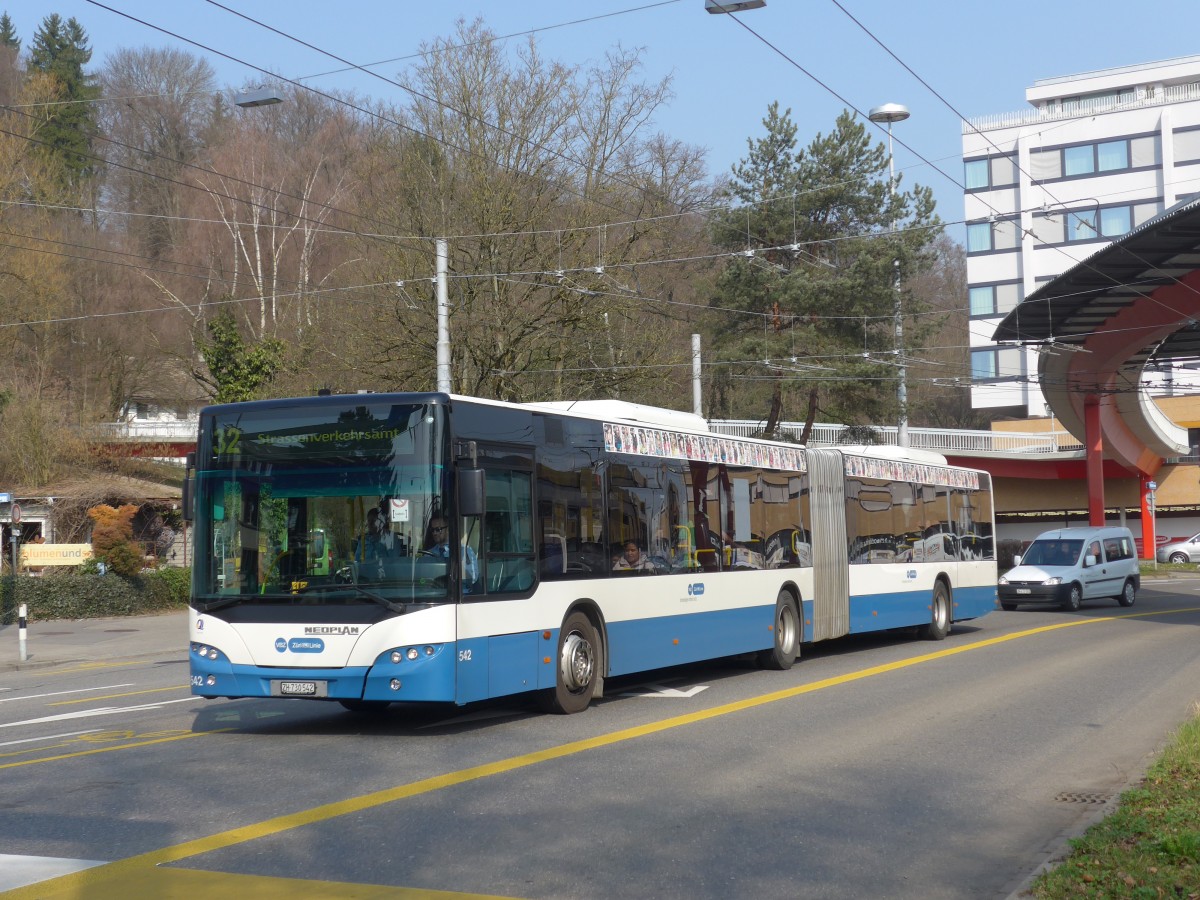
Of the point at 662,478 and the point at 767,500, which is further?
the point at 767,500

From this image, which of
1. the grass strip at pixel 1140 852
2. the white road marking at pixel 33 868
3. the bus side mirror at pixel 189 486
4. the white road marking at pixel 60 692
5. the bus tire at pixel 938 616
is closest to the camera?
the grass strip at pixel 1140 852

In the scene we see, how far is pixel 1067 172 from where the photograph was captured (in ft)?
278

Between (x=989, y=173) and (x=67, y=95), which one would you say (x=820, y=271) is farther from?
(x=989, y=173)

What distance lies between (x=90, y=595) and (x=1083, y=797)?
27.2m

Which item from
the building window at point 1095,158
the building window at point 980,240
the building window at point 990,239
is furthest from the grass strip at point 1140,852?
the building window at point 980,240

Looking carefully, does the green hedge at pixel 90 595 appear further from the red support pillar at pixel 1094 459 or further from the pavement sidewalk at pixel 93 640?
the red support pillar at pixel 1094 459

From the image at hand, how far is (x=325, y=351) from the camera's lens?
34094mm

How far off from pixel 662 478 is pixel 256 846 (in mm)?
8385

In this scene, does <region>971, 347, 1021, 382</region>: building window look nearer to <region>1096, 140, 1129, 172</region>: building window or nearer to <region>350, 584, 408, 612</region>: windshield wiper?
<region>1096, 140, 1129, 172</region>: building window

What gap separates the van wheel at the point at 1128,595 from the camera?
34.2 meters

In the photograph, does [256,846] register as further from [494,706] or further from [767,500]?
[767,500]

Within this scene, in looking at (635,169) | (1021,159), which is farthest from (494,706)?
(1021,159)

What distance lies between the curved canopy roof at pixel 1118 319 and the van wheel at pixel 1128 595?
616cm

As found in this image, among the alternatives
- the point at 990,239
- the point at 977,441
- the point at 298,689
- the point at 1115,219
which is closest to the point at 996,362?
the point at 990,239
